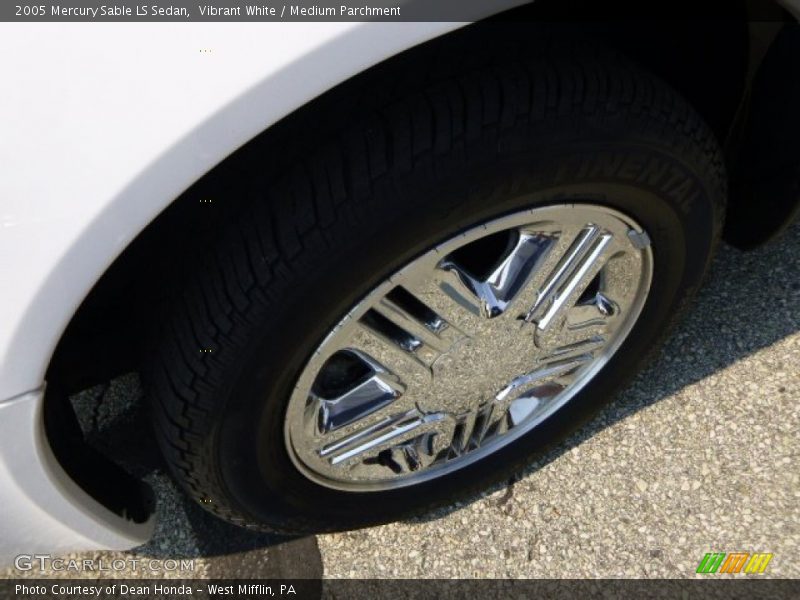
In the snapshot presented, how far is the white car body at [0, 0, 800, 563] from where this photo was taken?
2.84 ft

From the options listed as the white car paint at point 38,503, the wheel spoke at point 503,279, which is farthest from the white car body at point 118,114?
the wheel spoke at point 503,279

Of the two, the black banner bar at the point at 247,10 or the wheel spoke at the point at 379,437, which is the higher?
the black banner bar at the point at 247,10

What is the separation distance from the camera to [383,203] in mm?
1111

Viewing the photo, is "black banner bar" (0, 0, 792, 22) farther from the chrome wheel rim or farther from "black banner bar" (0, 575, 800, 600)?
"black banner bar" (0, 575, 800, 600)

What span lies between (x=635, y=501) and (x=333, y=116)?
114cm

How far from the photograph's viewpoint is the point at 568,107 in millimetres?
1166

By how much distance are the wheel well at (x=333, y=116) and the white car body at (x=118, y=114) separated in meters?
0.19

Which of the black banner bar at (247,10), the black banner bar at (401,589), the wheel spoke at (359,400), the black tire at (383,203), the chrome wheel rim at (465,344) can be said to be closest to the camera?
the black banner bar at (247,10)

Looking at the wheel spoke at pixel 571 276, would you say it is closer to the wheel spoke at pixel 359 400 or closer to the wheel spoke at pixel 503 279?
the wheel spoke at pixel 503 279

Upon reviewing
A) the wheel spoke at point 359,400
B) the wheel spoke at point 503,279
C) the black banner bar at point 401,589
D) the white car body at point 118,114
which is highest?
the white car body at point 118,114

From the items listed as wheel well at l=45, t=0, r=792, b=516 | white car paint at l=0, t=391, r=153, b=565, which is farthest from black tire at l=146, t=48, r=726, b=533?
white car paint at l=0, t=391, r=153, b=565

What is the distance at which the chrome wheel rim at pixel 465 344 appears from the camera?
1.32 meters

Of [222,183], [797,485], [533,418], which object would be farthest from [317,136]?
[797,485]

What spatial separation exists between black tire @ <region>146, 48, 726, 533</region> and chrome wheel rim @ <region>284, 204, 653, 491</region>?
0.05 meters
